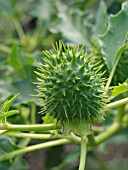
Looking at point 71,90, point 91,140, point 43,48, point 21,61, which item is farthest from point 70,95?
point 43,48

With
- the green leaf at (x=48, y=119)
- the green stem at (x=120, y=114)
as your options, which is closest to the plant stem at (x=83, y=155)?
the green leaf at (x=48, y=119)

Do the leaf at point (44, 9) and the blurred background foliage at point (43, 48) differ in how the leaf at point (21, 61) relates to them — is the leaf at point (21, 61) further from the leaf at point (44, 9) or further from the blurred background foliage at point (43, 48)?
the leaf at point (44, 9)

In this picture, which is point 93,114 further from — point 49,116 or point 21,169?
point 21,169

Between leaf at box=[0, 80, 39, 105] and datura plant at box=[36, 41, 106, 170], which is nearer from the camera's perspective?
datura plant at box=[36, 41, 106, 170]

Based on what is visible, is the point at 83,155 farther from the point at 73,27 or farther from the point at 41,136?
the point at 73,27

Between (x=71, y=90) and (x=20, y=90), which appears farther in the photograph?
(x=20, y=90)

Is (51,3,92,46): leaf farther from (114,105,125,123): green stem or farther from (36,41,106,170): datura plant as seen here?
(36,41,106,170): datura plant

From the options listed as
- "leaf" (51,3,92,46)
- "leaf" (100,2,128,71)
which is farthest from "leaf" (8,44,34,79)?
"leaf" (100,2,128,71)
